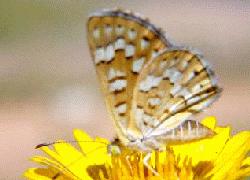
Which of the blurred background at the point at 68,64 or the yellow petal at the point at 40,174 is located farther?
the blurred background at the point at 68,64

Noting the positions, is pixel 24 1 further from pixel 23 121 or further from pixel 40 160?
pixel 40 160

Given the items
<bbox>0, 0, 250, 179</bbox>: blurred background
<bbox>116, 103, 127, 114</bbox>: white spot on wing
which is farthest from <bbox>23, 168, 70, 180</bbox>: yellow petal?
<bbox>0, 0, 250, 179</bbox>: blurred background

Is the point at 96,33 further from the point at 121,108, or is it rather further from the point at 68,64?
the point at 68,64

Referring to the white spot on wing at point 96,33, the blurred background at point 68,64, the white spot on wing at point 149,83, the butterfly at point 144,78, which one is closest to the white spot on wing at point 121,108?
the butterfly at point 144,78

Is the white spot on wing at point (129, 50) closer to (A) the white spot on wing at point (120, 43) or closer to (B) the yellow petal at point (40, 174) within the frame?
(A) the white spot on wing at point (120, 43)

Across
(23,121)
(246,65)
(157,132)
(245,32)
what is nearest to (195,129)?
(157,132)

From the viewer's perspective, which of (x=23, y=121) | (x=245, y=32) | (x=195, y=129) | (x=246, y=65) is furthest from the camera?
(x=245, y=32)
